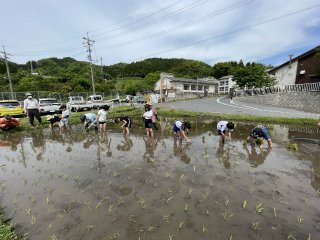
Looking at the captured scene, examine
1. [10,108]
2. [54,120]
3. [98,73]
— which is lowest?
[54,120]

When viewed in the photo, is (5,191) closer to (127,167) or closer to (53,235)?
(53,235)

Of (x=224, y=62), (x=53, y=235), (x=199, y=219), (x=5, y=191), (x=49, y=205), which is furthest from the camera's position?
(x=224, y=62)

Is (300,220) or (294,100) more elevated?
(294,100)

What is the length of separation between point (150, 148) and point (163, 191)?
11.2 feet

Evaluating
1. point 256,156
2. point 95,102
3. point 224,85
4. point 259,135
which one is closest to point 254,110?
point 259,135

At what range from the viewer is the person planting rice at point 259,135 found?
7375 millimetres

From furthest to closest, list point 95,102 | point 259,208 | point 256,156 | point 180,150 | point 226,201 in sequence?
point 95,102
point 180,150
point 256,156
point 226,201
point 259,208

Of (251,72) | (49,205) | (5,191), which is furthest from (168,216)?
(251,72)

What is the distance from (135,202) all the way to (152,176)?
1.22 meters

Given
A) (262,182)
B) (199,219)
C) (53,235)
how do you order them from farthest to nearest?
1. (262,182)
2. (199,219)
3. (53,235)

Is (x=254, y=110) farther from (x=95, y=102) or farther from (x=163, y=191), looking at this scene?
(x=163, y=191)

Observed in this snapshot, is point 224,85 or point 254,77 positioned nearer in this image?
point 254,77

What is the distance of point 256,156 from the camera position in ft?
22.2

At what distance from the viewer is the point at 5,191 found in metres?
4.62
